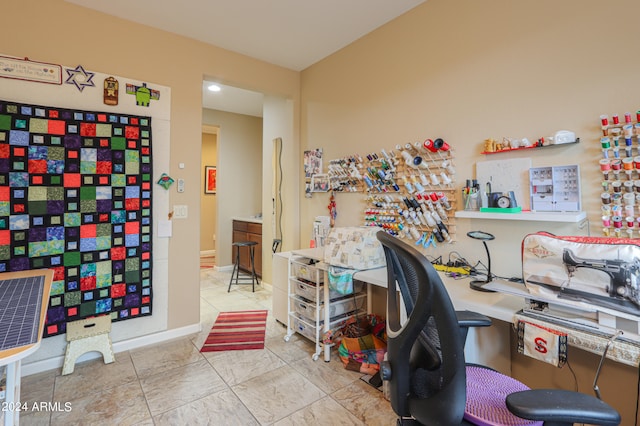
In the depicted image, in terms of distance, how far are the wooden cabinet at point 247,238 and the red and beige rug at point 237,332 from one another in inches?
52.2

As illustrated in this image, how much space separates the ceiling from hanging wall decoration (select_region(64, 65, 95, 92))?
1.68 ft

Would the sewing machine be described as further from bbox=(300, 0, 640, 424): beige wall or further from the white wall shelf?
bbox=(300, 0, 640, 424): beige wall

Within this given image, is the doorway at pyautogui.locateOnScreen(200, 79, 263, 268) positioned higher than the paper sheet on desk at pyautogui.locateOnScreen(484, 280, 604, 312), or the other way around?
the doorway at pyautogui.locateOnScreen(200, 79, 263, 268)

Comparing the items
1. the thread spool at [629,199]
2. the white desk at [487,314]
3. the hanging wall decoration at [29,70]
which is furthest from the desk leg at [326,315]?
the hanging wall decoration at [29,70]

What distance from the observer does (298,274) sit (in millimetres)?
2719

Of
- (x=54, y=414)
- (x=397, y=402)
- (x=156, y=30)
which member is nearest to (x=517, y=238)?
(x=397, y=402)

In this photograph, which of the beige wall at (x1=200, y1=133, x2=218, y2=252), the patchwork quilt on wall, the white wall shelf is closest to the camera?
the white wall shelf

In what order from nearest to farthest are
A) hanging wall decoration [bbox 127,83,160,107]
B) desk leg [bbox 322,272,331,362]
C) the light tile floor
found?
the light tile floor, desk leg [bbox 322,272,331,362], hanging wall decoration [bbox 127,83,160,107]

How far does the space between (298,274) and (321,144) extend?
1.46 metres

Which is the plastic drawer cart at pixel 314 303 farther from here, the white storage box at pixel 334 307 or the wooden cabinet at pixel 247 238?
the wooden cabinet at pixel 247 238

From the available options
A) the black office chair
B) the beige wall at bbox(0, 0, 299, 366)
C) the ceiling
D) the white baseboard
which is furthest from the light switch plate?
the black office chair

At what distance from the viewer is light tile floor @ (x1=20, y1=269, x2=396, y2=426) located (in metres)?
1.80

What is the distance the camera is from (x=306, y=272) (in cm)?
261

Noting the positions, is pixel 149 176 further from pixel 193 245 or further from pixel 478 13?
pixel 478 13
